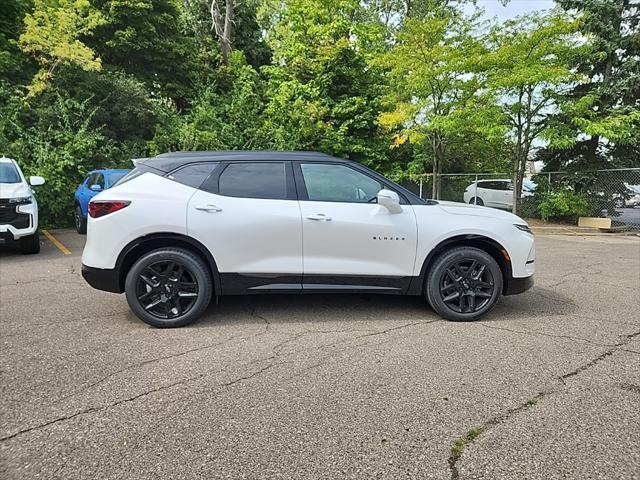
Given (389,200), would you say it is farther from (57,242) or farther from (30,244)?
(57,242)

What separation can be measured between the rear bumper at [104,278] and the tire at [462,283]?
2983mm

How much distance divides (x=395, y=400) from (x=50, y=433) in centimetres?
198

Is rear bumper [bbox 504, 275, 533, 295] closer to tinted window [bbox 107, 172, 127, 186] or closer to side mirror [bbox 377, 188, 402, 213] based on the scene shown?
side mirror [bbox 377, 188, 402, 213]

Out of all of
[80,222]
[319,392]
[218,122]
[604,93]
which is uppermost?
[604,93]

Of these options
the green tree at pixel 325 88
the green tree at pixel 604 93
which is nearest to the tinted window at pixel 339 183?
the green tree at pixel 604 93

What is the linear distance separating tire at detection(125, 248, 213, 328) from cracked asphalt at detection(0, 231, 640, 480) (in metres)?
0.16

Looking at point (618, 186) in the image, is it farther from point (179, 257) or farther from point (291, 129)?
point (179, 257)

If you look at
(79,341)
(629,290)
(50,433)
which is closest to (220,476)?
(50,433)

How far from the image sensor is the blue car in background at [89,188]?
10.3 meters

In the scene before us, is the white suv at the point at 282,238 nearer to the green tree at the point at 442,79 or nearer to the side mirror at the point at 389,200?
the side mirror at the point at 389,200

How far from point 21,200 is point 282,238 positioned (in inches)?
235

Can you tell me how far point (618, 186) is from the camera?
14062mm

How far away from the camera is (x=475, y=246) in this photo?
4520 millimetres

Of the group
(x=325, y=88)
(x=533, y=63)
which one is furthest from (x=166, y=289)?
(x=325, y=88)
